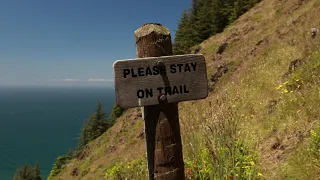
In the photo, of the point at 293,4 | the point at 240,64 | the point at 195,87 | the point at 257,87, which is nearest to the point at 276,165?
the point at 195,87

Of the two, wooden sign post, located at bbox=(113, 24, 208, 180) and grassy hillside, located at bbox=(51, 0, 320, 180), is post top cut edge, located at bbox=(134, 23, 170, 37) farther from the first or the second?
grassy hillside, located at bbox=(51, 0, 320, 180)

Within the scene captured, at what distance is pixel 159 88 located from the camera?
2455 mm

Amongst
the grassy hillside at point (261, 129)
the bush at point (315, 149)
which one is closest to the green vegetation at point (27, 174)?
the grassy hillside at point (261, 129)

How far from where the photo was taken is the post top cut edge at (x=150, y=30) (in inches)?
98.1

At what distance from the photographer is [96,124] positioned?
195 feet

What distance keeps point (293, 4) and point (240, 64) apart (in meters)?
10.3

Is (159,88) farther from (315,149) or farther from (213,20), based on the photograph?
(213,20)

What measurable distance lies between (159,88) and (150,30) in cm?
54

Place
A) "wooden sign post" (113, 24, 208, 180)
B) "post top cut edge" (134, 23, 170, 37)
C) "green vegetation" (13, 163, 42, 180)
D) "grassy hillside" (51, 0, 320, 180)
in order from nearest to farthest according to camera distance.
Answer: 1. "wooden sign post" (113, 24, 208, 180)
2. "post top cut edge" (134, 23, 170, 37)
3. "grassy hillside" (51, 0, 320, 180)
4. "green vegetation" (13, 163, 42, 180)

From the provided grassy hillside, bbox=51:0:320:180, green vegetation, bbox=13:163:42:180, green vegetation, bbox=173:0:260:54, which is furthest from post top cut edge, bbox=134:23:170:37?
green vegetation, bbox=13:163:42:180

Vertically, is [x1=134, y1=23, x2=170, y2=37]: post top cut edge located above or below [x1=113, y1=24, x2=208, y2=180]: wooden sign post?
above

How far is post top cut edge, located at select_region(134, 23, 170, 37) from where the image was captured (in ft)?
8.18

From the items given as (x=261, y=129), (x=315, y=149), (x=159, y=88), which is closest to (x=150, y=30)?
(x=159, y=88)

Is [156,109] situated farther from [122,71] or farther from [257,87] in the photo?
[257,87]
